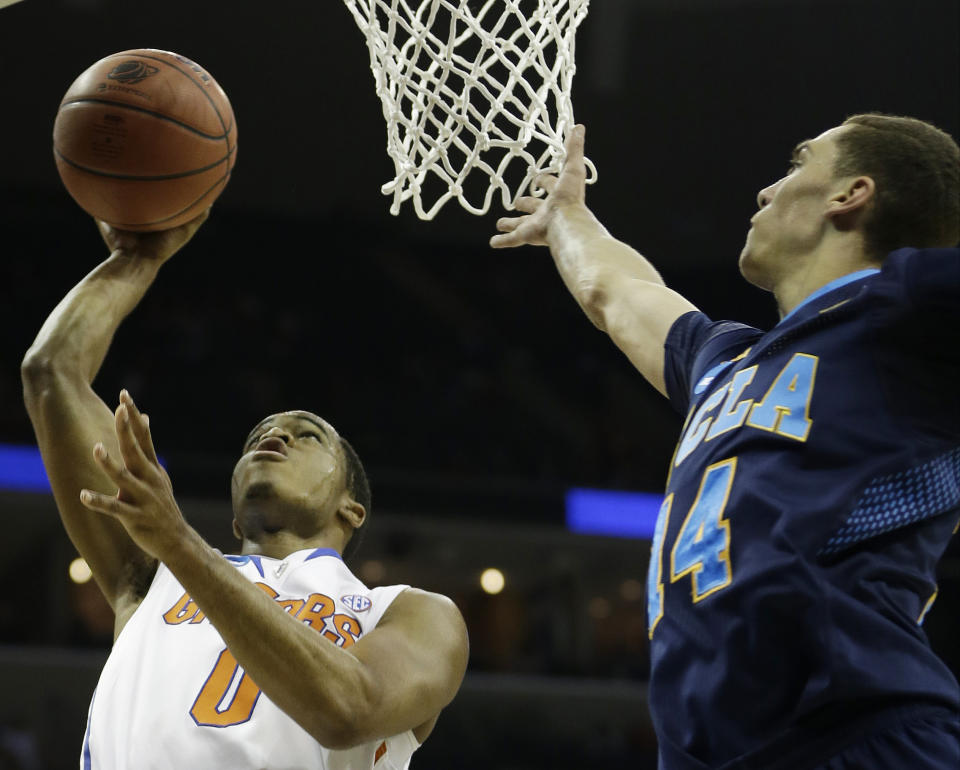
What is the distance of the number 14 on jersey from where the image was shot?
5.66 feet

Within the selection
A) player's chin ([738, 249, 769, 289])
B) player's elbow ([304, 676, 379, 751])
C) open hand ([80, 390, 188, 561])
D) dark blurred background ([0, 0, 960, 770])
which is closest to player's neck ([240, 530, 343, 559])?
player's elbow ([304, 676, 379, 751])

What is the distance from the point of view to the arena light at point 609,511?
9.91m

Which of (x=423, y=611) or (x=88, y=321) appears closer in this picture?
(x=423, y=611)

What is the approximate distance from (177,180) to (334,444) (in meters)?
0.86

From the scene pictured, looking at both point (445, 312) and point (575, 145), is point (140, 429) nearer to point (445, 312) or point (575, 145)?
point (575, 145)

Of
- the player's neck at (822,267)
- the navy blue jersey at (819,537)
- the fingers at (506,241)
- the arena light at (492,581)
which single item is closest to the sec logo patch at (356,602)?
the fingers at (506,241)

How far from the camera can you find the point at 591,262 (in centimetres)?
267

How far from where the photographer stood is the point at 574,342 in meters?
11.6

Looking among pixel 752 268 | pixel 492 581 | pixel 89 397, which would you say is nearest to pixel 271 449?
pixel 89 397

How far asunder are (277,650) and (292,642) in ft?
0.10

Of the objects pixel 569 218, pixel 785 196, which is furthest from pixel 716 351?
pixel 569 218

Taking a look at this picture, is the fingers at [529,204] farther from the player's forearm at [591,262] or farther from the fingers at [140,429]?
the fingers at [140,429]

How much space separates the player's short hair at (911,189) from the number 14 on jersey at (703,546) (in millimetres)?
526

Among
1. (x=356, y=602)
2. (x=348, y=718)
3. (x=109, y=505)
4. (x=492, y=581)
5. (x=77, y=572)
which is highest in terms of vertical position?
(x=109, y=505)
